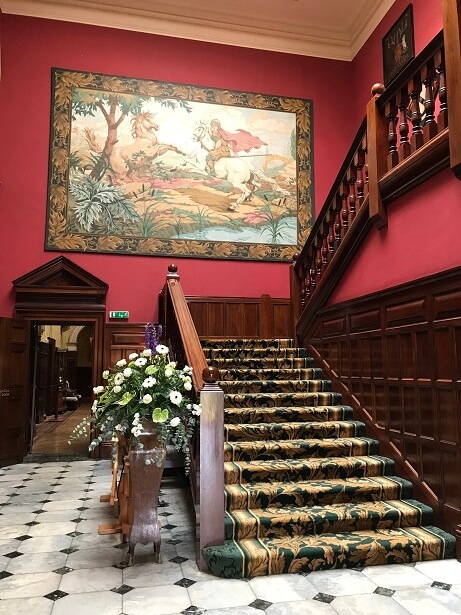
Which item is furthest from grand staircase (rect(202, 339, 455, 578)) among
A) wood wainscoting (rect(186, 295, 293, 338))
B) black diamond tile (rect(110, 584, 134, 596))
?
wood wainscoting (rect(186, 295, 293, 338))

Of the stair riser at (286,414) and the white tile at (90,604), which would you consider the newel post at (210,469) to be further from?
the stair riser at (286,414)

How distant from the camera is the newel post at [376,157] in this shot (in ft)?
15.1

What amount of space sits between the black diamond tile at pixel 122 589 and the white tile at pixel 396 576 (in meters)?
1.45

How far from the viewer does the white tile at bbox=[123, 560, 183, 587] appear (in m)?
3.12

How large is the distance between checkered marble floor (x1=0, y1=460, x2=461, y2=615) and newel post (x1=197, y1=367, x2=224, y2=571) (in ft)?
0.84

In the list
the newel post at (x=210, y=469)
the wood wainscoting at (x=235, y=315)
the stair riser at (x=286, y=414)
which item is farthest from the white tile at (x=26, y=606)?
the wood wainscoting at (x=235, y=315)

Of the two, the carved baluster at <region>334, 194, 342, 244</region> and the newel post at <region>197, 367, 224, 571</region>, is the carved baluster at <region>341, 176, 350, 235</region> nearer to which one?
the carved baluster at <region>334, 194, 342, 244</region>

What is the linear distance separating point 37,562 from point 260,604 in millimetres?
1624

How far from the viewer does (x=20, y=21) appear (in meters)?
8.22

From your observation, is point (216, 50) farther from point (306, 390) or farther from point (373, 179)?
point (306, 390)

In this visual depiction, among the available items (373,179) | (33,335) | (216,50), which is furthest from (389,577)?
(216,50)

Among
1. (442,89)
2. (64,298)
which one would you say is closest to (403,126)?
(442,89)

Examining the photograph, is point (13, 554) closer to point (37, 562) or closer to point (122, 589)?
point (37, 562)

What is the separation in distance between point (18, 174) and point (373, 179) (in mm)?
5662
